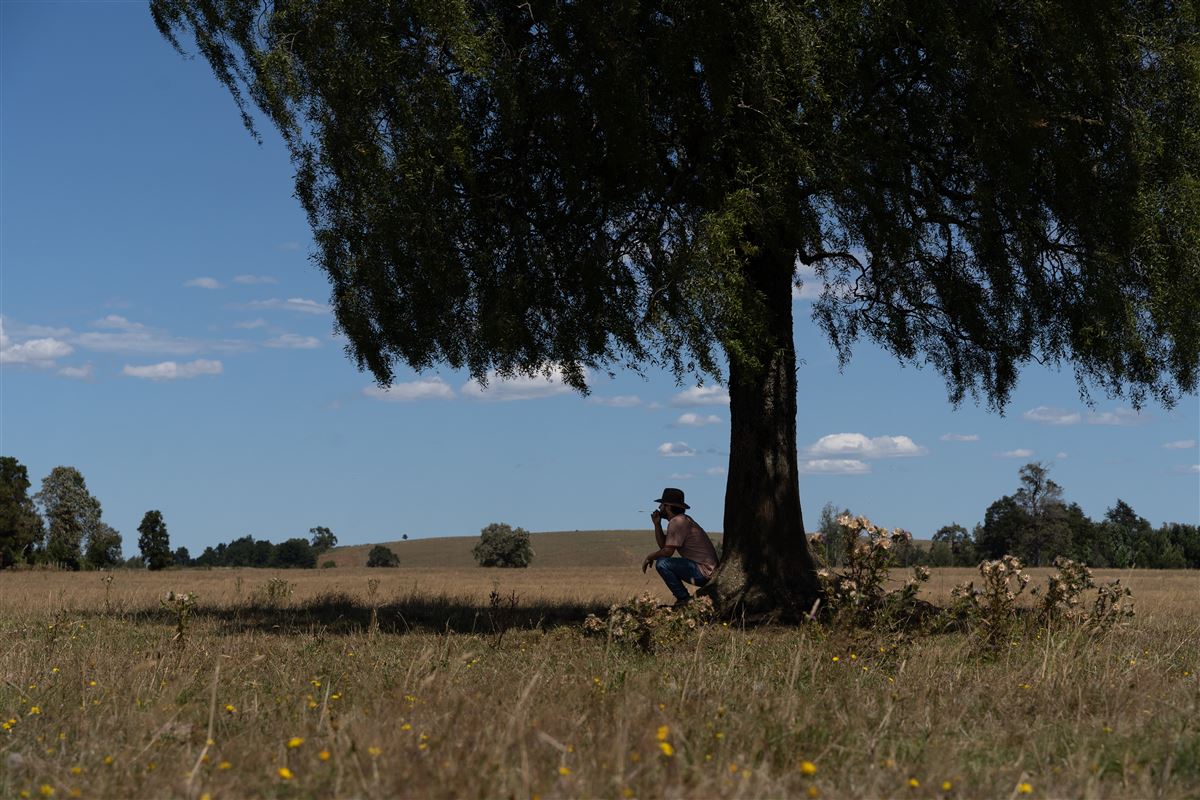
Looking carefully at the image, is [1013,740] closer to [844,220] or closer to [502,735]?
[502,735]

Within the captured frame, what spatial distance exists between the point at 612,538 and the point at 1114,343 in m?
112

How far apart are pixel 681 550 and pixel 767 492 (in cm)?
150

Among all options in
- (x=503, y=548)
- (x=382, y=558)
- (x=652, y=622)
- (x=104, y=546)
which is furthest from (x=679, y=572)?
(x=382, y=558)

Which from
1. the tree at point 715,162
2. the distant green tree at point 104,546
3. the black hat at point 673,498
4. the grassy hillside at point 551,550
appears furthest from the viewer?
the grassy hillside at point 551,550

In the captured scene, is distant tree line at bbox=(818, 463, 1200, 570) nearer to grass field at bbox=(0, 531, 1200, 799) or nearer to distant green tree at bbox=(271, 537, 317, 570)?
grass field at bbox=(0, 531, 1200, 799)

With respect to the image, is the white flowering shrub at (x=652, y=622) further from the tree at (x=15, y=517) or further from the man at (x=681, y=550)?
the tree at (x=15, y=517)

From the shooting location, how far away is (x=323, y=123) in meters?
13.0

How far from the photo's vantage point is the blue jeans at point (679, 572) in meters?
13.9

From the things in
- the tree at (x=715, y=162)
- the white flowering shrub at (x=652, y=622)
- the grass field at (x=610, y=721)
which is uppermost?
the tree at (x=715, y=162)

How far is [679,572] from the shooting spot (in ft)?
45.9

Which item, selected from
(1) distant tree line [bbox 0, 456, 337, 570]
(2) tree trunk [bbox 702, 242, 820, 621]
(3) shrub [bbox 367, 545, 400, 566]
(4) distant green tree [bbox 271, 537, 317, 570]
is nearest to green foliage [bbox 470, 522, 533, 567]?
(1) distant tree line [bbox 0, 456, 337, 570]

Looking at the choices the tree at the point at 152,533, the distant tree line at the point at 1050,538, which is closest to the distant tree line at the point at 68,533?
the tree at the point at 152,533

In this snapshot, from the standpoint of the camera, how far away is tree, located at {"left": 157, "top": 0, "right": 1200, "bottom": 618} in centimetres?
1230

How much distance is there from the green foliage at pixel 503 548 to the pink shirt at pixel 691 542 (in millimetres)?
55830
